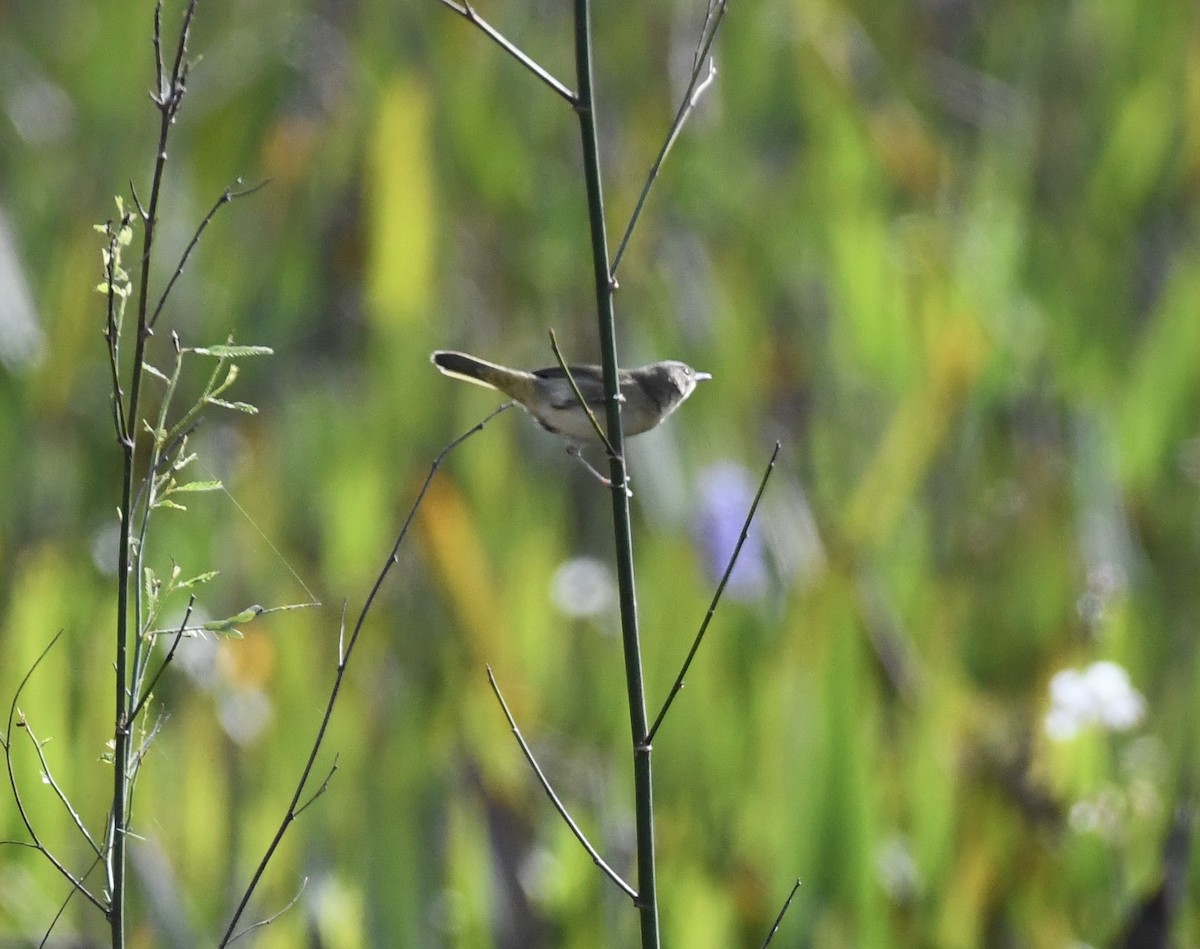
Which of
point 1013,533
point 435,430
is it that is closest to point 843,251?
point 1013,533

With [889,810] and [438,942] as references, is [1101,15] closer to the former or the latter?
[889,810]

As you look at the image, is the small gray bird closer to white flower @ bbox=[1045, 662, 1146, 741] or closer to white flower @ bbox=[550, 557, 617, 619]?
white flower @ bbox=[1045, 662, 1146, 741]

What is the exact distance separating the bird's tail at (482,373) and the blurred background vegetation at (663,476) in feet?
0.73

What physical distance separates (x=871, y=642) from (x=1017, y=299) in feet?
4.90

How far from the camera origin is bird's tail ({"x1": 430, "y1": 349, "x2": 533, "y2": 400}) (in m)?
1.33

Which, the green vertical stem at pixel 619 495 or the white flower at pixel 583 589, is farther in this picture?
the white flower at pixel 583 589

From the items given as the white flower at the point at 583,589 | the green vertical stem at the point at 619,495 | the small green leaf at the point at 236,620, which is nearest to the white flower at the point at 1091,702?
the white flower at the point at 583,589

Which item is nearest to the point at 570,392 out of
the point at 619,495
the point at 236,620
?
the point at 619,495

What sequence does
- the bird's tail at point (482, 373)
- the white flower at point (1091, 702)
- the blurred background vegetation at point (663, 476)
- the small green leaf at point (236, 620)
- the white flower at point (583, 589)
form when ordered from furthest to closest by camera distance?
the white flower at point (583, 589) < the white flower at point (1091, 702) < the blurred background vegetation at point (663, 476) < the bird's tail at point (482, 373) < the small green leaf at point (236, 620)

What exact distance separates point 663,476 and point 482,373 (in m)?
1.18

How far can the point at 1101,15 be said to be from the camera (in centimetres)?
430

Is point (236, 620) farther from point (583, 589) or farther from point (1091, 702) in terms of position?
point (583, 589)

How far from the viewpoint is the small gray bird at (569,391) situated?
1374mm

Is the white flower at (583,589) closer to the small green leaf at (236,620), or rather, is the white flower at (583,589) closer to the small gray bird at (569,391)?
the small gray bird at (569,391)
